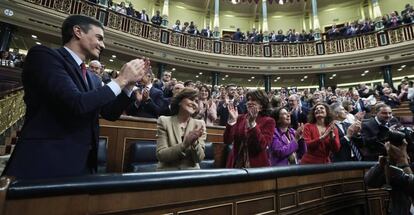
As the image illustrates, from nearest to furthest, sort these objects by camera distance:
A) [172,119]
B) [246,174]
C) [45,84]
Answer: [45,84]
[246,174]
[172,119]

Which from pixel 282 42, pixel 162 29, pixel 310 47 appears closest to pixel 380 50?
pixel 310 47

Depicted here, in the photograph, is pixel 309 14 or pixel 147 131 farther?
pixel 309 14

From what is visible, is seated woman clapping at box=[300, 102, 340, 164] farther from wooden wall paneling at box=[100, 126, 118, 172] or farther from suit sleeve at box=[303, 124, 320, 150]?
wooden wall paneling at box=[100, 126, 118, 172]

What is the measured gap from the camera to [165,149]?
1.60 metres

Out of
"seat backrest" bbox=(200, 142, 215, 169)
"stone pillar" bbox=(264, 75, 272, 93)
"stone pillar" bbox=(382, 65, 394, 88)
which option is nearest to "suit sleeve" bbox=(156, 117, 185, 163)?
"seat backrest" bbox=(200, 142, 215, 169)

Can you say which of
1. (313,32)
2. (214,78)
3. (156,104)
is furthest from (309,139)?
(313,32)

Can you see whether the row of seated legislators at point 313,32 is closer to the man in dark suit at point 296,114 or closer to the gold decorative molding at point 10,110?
the gold decorative molding at point 10,110

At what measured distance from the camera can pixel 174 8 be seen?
47.0 feet

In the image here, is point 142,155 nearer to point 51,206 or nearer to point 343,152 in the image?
point 51,206

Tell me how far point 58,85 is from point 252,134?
136 centimetres

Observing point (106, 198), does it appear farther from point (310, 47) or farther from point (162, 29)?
point (310, 47)

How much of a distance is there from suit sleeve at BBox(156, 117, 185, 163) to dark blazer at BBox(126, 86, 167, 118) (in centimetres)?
148

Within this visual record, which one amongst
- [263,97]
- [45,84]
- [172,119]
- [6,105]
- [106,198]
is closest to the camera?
[106,198]

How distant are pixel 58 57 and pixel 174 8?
1443cm
